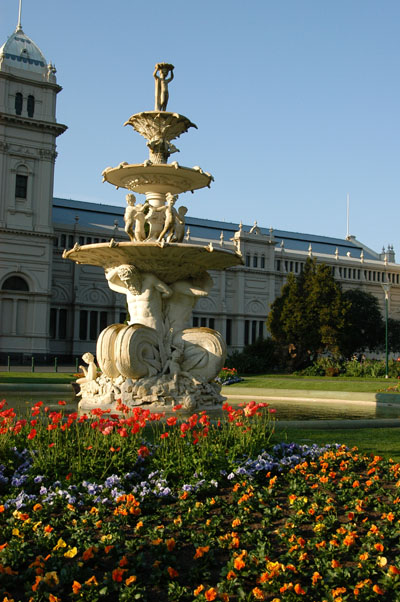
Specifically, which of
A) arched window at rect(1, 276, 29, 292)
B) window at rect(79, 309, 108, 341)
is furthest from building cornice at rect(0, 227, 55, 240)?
window at rect(79, 309, 108, 341)

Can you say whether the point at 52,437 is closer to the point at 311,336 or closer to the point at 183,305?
the point at 183,305

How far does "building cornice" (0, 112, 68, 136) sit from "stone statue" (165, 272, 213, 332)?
128ft

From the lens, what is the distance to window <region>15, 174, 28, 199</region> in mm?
47938

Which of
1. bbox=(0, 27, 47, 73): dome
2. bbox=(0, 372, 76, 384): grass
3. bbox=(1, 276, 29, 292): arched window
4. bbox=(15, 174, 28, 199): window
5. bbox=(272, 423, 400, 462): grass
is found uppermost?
bbox=(0, 27, 47, 73): dome

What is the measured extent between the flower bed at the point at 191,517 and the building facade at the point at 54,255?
40832 millimetres

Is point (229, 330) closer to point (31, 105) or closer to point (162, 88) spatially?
point (31, 105)

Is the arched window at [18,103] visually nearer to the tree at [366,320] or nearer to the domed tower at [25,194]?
the domed tower at [25,194]

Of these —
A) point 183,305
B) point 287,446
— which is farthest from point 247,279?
point 287,446

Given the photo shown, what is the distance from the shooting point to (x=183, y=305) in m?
12.8

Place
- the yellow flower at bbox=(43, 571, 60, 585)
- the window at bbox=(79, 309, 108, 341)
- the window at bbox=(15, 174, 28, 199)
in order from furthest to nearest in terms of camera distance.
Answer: the window at bbox=(79, 309, 108, 341) → the window at bbox=(15, 174, 28, 199) → the yellow flower at bbox=(43, 571, 60, 585)

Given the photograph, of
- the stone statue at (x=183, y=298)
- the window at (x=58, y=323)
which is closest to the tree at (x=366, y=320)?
the window at (x=58, y=323)

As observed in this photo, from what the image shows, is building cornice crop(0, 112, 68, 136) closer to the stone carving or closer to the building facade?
the building facade

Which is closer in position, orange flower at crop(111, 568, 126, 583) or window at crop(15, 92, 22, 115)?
orange flower at crop(111, 568, 126, 583)

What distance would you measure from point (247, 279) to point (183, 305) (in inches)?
2056
